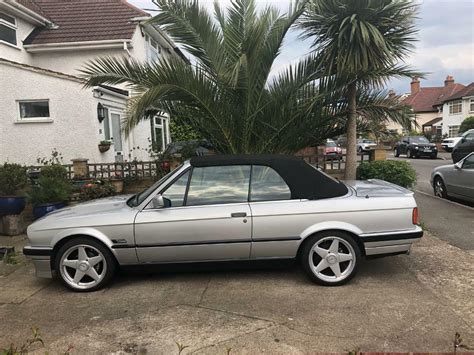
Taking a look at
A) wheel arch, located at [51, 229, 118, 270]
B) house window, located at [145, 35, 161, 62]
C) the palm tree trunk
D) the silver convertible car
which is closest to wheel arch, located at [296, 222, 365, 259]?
the silver convertible car

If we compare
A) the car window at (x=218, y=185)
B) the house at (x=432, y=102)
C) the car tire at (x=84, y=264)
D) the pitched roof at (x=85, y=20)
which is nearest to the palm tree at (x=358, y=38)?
the car window at (x=218, y=185)

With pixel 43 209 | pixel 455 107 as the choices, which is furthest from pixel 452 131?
pixel 43 209

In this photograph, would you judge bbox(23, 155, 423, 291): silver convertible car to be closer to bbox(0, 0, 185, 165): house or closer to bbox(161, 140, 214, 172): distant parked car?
bbox(161, 140, 214, 172): distant parked car

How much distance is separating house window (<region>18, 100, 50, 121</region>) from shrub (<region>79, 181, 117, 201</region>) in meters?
4.15

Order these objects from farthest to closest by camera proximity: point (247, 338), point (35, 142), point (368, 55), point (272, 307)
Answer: point (35, 142)
point (368, 55)
point (272, 307)
point (247, 338)

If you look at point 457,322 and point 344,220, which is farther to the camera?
point 344,220

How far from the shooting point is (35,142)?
37.4 ft

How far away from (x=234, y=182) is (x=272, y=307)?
55.0 inches

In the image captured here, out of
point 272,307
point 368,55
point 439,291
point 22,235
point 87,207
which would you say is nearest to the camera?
point 272,307

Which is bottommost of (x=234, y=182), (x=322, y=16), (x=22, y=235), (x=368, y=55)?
(x=22, y=235)

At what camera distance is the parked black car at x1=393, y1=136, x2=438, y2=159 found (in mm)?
27688

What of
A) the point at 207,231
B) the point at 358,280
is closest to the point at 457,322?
the point at 358,280

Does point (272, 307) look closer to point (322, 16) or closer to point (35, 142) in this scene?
point (322, 16)

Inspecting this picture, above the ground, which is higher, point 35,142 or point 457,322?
point 35,142
